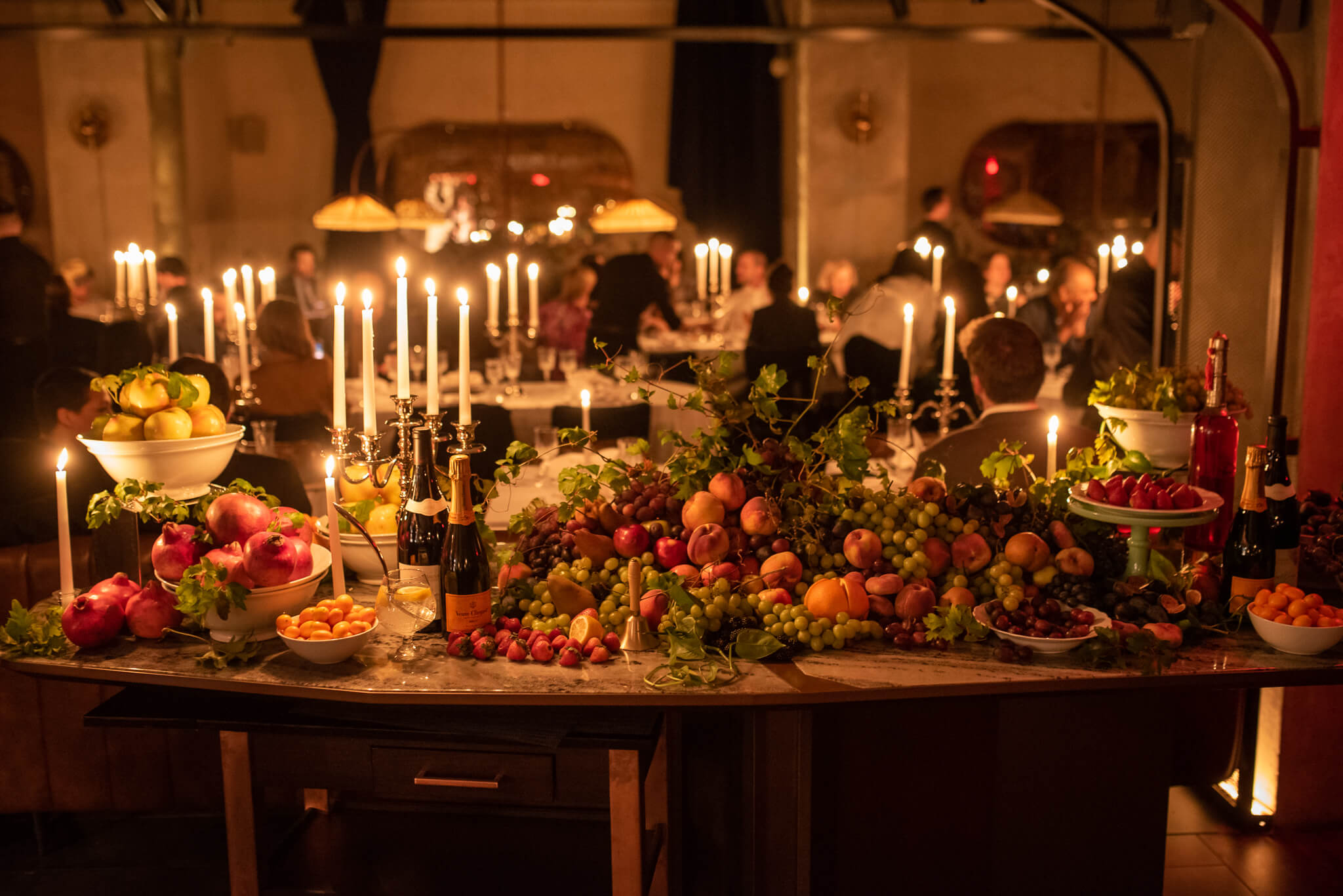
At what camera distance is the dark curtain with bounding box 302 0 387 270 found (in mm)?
9320

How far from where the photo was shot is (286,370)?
4516 millimetres

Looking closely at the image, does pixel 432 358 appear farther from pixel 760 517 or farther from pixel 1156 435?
pixel 1156 435

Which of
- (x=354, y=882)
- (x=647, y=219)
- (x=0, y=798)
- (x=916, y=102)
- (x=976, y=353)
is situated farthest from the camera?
(x=916, y=102)

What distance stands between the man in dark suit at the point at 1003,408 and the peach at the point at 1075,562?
1038 mm

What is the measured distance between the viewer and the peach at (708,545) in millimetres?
1953

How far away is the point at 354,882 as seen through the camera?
7.15 ft

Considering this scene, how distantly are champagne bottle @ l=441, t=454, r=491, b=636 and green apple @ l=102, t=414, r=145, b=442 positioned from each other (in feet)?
1.98

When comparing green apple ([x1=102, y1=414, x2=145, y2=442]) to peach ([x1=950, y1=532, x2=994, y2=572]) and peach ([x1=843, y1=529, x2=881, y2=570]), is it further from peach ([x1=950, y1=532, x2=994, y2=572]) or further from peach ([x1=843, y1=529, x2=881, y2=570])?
peach ([x1=950, y1=532, x2=994, y2=572])

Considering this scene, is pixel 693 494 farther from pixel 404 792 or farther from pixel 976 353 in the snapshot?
pixel 976 353

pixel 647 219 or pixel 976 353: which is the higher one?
pixel 647 219

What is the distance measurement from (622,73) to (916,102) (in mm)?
2583

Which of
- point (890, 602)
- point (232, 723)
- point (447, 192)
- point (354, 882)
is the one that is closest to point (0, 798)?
point (354, 882)

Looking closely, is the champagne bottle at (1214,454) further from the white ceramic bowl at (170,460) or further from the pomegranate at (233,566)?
the white ceramic bowl at (170,460)

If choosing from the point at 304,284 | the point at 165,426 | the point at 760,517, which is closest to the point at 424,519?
the point at 165,426
